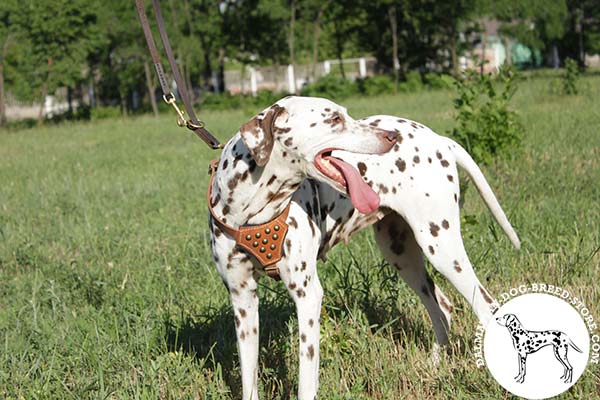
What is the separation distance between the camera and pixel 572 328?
350 centimetres

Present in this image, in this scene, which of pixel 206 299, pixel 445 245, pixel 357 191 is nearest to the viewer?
pixel 357 191

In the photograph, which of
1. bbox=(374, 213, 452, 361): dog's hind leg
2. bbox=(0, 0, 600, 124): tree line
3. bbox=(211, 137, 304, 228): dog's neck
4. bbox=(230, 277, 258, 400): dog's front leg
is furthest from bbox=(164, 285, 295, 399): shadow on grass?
bbox=(0, 0, 600, 124): tree line

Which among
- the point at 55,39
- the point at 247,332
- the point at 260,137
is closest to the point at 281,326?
the point at 247,332

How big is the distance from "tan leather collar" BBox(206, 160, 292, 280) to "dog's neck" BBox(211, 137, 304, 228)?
3 cm

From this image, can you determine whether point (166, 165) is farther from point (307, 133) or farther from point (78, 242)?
point (307, 133)

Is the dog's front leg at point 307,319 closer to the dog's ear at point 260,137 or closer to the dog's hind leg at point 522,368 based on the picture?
the dog's ear at point 260,137

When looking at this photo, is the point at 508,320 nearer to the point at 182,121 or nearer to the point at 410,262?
the point at 410,262

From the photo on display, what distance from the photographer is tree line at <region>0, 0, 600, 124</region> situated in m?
33.0

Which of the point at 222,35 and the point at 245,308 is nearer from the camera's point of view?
the point at 245,308

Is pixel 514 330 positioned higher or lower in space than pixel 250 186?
lower

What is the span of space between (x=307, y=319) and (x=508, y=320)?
1.04 metres

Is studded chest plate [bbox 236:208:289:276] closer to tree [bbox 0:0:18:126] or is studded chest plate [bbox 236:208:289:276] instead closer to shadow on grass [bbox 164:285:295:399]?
shadow on grass [bbox 164:285:295:399]

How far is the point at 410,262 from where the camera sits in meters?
4.49

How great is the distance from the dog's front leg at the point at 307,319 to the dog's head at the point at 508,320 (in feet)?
3.18
